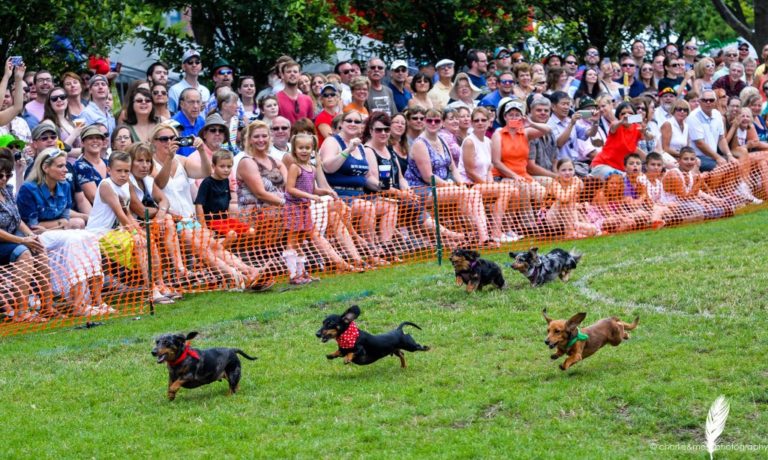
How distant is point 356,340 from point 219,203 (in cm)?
567

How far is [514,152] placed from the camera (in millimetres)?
18250

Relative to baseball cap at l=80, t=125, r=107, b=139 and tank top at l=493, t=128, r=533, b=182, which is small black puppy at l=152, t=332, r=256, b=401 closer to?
baseball cap at l=80, t=125, r=107, b=139

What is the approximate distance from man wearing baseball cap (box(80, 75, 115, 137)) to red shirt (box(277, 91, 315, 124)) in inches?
103

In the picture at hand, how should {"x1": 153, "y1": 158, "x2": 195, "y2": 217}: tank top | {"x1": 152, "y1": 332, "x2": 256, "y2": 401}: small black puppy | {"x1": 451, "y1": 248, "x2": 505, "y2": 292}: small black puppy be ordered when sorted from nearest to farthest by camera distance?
{"x1": 152, "y1": 332, "x2": 256, "y2": 401}: small black puppy, {"x1": 451, "y1": 248, "x2": 505, "y2": 292}: small black puppy, {"x1": 153, "y1": 158, "x2": 195, "y2": 217}: tank top

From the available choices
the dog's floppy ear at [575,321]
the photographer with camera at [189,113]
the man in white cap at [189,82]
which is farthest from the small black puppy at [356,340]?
the man in white cap at [189,82]

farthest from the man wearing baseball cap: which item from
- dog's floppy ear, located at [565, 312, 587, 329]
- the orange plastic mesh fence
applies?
dog's floppy ear, located at [565, 312, 587, 329]

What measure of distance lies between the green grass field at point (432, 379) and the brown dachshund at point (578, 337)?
22 centimetres

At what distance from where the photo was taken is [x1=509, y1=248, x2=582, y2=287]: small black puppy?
12.6 m

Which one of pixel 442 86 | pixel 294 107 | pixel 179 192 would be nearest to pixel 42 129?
pixel 179 192

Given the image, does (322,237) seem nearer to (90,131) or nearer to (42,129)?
(90,131)

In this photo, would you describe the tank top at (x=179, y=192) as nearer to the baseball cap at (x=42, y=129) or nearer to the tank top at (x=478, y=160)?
the baseball cap at (x=42, y=129)

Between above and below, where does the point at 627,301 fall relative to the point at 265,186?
below

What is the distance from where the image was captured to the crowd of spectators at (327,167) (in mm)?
13961

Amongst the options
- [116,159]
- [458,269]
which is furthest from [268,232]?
[458,269]
